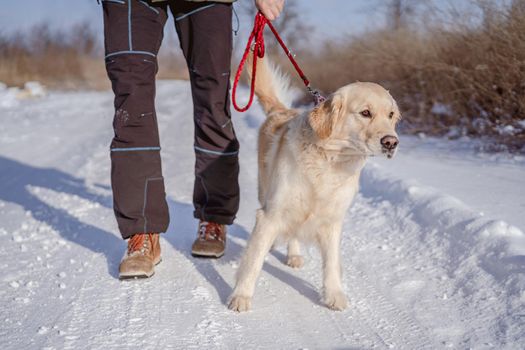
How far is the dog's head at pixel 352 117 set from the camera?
2.19m

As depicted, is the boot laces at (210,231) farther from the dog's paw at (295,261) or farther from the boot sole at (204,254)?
the dog's paw at (295,261)

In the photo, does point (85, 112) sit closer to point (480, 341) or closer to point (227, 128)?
point (227, 128)

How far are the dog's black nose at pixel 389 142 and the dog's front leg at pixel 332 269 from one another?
1.60 feet

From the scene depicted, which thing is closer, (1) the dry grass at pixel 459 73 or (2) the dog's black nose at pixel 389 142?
(2) the dog's black nose at pixel 389 142

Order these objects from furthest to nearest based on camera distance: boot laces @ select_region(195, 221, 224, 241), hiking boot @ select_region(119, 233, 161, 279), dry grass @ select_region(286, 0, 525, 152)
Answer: dry grass @ select_region(286, 0, 525, 152)
boot laces @ select_region(195, 221, 224, 241)
hiking boot @ select_region(119, 233, 161, 279)

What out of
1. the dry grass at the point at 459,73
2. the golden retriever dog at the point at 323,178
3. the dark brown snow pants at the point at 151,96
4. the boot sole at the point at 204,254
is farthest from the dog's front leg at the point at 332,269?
the dry grass at the point at 459,73

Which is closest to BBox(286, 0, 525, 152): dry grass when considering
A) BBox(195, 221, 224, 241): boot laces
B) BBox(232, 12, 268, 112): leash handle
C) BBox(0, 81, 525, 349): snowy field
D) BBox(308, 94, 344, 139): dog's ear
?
BBox(0, 81, 525, 349): snowy field

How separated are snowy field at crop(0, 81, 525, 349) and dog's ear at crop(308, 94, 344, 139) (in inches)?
29.4

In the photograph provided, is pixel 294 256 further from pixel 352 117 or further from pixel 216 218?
pixel 352 117

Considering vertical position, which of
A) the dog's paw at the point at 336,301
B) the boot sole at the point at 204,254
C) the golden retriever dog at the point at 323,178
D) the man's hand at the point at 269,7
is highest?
the man's hand at the point at 269,7

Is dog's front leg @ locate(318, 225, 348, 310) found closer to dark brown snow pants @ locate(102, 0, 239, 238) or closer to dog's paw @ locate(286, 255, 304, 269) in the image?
dog's paw @ locate(286, 255, 304, 269)

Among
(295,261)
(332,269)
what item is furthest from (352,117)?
(295,261)

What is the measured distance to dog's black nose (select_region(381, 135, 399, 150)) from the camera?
2029 mm

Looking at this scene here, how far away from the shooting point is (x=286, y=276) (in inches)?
101
